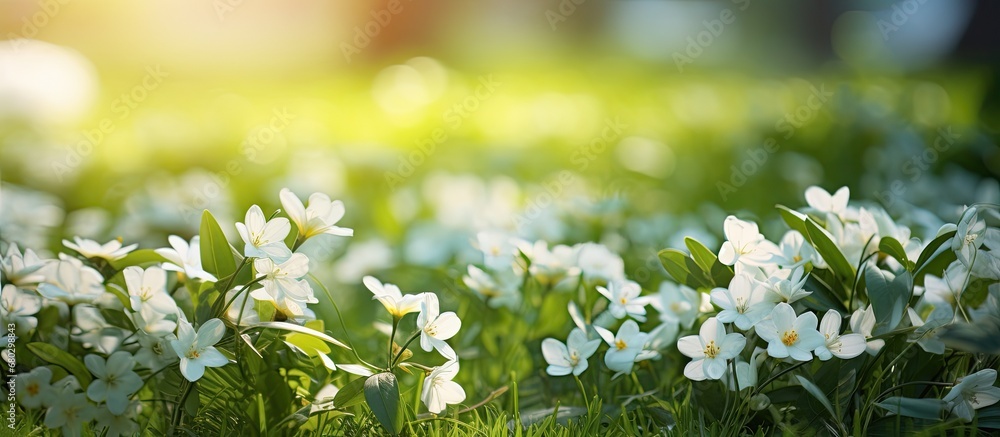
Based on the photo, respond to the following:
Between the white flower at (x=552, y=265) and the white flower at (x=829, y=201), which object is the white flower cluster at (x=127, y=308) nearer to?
the white flower at (x=552, y=265)

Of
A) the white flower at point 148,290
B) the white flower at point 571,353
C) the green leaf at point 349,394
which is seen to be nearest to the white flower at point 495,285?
the white flower at point 571,353

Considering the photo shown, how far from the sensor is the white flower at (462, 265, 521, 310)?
107 cm

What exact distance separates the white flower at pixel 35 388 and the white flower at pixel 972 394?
3.17 ft

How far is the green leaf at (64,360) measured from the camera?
87 cm

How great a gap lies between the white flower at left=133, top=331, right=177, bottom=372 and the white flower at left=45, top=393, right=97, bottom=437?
0.07m

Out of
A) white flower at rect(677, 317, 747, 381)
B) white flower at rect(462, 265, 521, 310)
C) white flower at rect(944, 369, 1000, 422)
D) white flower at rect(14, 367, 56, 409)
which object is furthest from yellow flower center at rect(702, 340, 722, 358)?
white flower at rect(14, 367, 56, 409)

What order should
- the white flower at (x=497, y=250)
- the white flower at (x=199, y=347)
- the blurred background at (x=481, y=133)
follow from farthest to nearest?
the blurred background at (x=481, y=133)
the white flower at (x=497, y=250)
the white flower at (x=199, y=347)

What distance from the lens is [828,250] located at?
0.87 m

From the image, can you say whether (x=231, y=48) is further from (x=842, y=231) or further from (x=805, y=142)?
(x=842, y=231)

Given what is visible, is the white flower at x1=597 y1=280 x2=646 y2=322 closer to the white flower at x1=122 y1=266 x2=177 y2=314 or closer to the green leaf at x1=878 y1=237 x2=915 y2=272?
the green leaf at x1=878 y1=237 x2=915 y2=272

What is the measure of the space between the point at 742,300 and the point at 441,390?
1.09ft

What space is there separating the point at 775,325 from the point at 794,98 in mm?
2515

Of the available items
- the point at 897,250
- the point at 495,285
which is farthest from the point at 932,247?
the point at 495,285

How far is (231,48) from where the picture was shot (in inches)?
207
